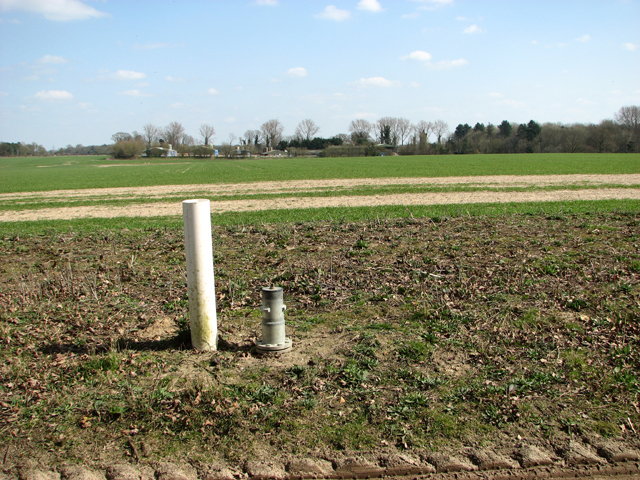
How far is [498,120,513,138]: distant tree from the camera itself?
443 feet

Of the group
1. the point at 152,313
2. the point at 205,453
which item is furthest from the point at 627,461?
the point at 152,313

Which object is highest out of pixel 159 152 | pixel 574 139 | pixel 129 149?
pixel 129 149

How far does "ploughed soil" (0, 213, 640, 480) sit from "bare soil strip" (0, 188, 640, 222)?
10.7 m

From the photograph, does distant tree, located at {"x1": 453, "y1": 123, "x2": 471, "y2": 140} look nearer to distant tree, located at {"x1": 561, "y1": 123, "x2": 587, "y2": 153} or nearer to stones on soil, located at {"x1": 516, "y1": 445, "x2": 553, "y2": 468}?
distant tree, located at {"x1": 561, "y1": 123, "x2": 587, "y2": 153}

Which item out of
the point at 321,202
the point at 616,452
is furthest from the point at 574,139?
the point at 616,452

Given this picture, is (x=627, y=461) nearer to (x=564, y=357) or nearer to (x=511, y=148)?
(x=564, y=357)

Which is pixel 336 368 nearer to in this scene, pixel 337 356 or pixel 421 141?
pixel 337 356

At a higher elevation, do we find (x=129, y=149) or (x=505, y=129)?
(x=505, y=129)

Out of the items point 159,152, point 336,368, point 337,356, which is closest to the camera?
point 336,368

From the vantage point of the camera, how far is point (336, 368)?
4.52 meters

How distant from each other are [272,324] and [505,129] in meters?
146

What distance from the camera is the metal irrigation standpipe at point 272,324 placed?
4867 millimetres

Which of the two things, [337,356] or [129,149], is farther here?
[129,149]

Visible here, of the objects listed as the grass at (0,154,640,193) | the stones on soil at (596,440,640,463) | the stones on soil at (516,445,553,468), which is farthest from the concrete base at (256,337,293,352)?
the grass at (0,154,640,193)
